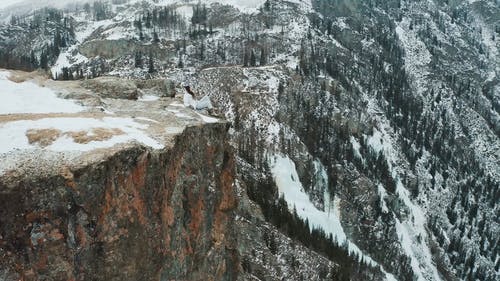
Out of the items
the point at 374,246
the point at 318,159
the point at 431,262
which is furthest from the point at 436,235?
the point at 318,159

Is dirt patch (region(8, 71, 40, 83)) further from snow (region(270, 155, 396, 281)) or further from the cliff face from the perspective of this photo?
snow (region(270, 155, 396, 281))

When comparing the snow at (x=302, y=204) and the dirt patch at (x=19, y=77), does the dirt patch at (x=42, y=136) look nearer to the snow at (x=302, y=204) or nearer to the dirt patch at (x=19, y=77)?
the dirt patch at (x=19, y=77)

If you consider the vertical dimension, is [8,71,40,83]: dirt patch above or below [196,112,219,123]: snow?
above

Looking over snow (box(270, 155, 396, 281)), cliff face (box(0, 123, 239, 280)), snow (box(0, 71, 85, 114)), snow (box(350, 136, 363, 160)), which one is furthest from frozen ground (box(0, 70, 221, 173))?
snow (box(350, 136, 363, 160))

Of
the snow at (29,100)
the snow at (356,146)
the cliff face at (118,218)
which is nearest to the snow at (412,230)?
the snow at (356,146)

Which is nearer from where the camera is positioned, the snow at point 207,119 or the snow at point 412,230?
the snow at point 207,119
